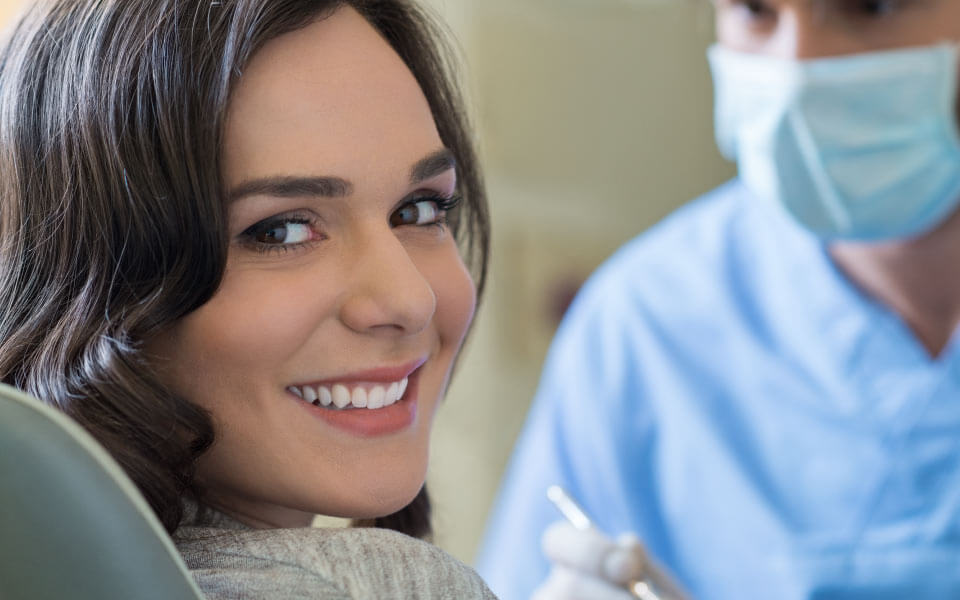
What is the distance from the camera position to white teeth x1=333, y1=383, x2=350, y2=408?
2.38 feet

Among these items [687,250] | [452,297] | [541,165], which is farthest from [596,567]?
[541,165]

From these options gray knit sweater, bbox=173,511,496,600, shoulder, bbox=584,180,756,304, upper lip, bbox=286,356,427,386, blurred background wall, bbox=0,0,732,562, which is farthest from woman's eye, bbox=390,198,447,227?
blurred background wall, bbox=0,0,732,562

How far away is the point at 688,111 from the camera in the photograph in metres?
2.85

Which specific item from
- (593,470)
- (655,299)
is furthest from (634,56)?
(593,470)

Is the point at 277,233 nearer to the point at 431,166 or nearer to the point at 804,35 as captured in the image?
the point at 431,166

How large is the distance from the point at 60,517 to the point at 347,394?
0.27 m

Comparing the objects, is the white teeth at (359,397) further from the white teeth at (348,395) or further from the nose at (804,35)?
the nose at (804,35)

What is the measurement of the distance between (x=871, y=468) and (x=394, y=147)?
3.07ft

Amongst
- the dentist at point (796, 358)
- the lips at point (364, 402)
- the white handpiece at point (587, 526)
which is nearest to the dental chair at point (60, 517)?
the lips at point (364, 402)

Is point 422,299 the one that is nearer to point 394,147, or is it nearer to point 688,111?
point 394,147

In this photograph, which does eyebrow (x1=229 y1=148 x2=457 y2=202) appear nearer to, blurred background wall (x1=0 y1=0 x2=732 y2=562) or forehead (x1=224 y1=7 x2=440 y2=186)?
forehead (x1=224 y1=7 x2=440 y2=186)

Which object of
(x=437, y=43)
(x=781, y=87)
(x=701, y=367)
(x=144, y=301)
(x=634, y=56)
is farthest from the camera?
(x=634, y=56)

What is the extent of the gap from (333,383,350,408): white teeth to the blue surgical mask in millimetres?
888

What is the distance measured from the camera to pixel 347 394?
73 cm
